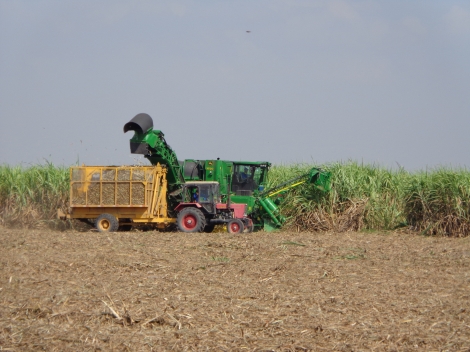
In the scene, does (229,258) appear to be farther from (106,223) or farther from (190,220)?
(106,223)

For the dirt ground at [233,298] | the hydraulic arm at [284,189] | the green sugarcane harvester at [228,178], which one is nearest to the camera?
the dirt ground at [233,298]

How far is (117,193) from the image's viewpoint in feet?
56.2

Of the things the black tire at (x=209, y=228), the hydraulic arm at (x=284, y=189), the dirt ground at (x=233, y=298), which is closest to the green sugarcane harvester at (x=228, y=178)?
the hydraulic arm at (x=284, y=189)

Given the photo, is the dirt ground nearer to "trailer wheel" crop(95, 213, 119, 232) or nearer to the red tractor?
"trailer wheel" crop(95, 213, 119, 232)

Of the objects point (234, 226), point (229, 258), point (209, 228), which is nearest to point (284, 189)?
point (234, 226)

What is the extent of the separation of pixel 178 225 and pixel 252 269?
24.3 ft

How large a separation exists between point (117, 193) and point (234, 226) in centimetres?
320

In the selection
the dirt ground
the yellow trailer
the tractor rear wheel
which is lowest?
the dirt ground

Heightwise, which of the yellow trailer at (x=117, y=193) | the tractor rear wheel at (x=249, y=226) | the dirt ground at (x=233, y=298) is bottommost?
the dirt ground at (x=233, y=298)

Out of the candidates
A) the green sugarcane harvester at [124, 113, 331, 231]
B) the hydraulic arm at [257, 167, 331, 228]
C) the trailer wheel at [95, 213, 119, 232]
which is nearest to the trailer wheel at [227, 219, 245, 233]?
the green sugarcane harvester at [124, 113, 331, 231]

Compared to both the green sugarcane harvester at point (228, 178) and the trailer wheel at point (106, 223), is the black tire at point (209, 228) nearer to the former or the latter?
the green sugarcane harvester at point (228, 178)

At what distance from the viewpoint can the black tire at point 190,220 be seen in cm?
1714

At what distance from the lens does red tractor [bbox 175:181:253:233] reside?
56.6 ft

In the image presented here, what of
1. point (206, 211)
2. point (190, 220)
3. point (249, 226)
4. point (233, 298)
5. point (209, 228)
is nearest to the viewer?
point (233, 298)
